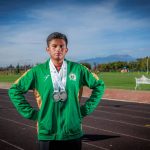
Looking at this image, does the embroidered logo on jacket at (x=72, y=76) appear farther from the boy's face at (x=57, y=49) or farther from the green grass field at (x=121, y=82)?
the green grass field at (x=121, y=82)

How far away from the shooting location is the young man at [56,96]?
325 centimetres

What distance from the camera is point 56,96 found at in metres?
3.21

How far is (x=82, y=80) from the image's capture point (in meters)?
3.45

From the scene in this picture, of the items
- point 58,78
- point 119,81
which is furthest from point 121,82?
point 58,78

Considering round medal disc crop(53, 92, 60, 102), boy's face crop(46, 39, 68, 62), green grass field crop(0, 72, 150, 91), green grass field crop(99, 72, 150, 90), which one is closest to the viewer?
round medal disc crop(53, 92, 60, 102)

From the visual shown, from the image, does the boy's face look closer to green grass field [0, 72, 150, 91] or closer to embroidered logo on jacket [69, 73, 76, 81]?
embroidered logo on jacket [69, 73, 76, 81]

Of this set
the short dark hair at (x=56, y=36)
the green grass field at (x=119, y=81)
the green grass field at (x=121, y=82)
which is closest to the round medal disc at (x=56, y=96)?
the short dark hair at (x=56, y=36)

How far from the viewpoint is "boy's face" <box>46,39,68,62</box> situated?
3.35 metres

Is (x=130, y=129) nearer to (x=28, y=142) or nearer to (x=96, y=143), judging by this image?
(x=96, y=143)

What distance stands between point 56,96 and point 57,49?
1.55ft

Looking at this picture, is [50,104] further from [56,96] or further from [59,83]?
[59,83]

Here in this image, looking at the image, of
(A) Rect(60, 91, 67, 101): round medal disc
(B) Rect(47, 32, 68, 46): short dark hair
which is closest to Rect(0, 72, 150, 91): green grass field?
(B) Rect(47, 32, 68, 46): short dark hair

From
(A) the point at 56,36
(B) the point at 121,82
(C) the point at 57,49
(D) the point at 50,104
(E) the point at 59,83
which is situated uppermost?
(A) the point at 56,36

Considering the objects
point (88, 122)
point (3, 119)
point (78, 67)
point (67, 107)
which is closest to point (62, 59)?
point (78, 67)
